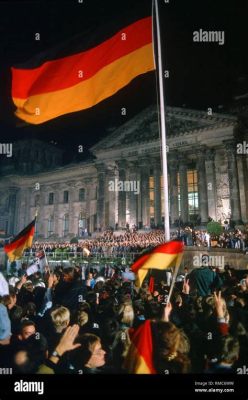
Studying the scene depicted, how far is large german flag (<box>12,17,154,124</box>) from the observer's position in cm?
1141

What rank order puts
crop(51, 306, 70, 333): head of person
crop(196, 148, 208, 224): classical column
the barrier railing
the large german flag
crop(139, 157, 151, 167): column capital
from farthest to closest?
crop(139, 157, 151, 167): column capital → crop(196, 148, 208, 224): classical column → the barrier railing → the large german flag → crop(51, 306, 70, 333): head of person

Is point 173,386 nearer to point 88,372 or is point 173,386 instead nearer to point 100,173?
point 88,372

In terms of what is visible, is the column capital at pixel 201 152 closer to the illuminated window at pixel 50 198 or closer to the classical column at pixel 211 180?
the classical column at pixel 211 180

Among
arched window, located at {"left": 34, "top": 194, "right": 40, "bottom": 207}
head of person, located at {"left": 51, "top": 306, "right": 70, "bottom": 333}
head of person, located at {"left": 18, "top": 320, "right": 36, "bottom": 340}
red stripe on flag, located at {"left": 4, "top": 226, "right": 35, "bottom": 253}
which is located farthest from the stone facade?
head of person, located at {"left": 18, "top": 320, "right": 36, "bottom": 340}

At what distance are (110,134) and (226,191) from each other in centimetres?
1688

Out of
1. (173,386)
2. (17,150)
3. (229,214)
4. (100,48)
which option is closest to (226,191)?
(229,214)

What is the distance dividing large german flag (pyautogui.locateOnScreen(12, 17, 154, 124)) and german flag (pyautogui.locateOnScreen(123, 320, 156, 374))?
330 inches

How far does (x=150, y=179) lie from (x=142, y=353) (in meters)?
38.7

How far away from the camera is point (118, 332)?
586 cm

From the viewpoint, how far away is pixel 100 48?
11.8 meters

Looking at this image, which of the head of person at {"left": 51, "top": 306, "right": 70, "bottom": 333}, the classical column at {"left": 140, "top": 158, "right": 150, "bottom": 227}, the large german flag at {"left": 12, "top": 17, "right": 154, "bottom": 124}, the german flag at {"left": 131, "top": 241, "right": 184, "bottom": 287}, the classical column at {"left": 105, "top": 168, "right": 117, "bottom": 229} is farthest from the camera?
the classical column at {"left": 105, "top": 168, "right": 117, "bottom": 229}

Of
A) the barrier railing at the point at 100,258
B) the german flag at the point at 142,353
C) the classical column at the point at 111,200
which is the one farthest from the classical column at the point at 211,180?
the german flag at the point at 142,353

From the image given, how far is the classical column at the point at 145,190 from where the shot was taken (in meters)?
41.5

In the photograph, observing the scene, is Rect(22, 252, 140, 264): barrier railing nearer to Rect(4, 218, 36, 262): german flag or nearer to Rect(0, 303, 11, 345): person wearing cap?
Rect(4, 218, 36, 262): german flag
